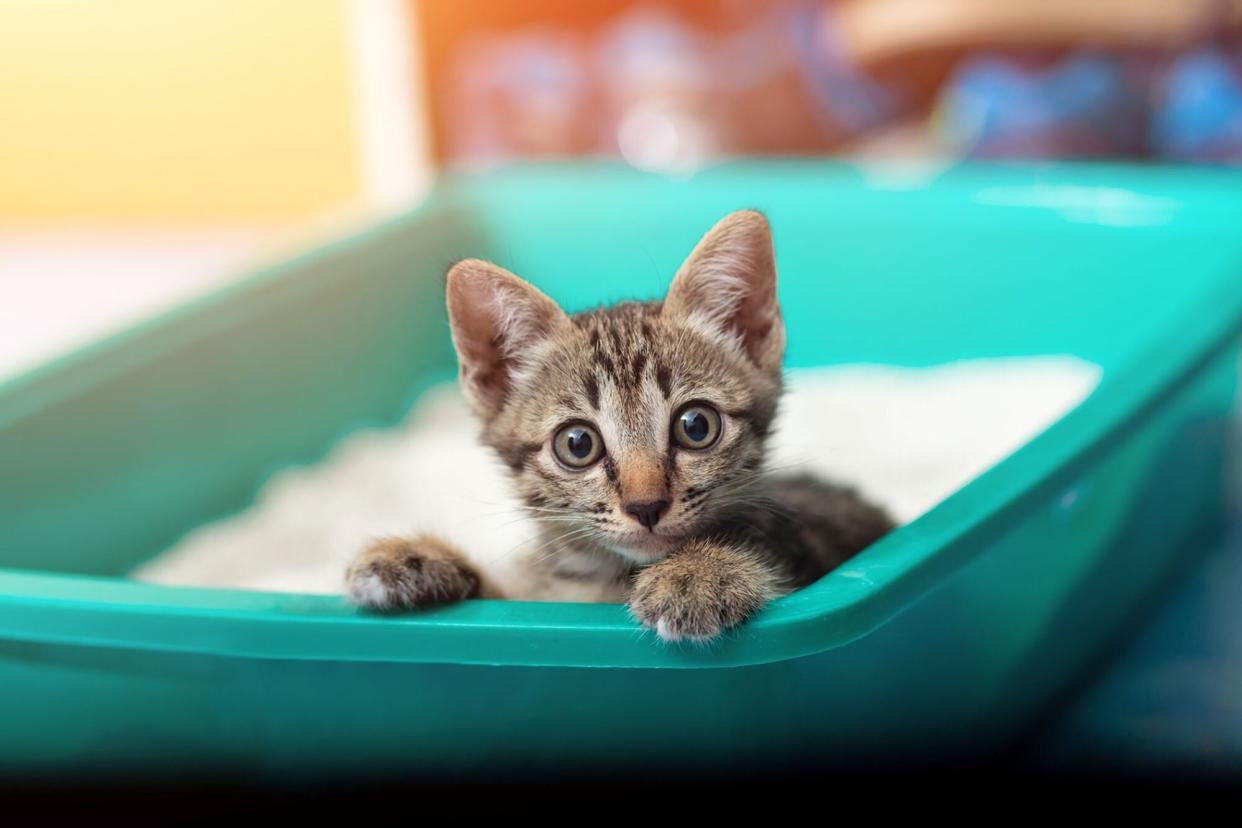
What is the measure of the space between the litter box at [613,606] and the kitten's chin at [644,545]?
2.2 inches

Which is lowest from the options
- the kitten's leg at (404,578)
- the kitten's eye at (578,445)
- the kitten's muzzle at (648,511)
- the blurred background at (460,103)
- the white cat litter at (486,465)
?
the white cat litter at (486,465)

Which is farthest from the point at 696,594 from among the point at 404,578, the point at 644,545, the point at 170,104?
the point at 170,104

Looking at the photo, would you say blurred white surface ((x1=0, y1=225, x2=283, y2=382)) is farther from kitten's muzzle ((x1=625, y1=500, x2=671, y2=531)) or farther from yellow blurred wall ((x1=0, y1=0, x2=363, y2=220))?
kitten's muzzle ((x1=625, y1=500, x2=671, y2=531))

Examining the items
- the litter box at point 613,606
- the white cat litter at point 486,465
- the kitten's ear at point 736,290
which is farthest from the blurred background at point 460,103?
the kitten's ear at point 736,290

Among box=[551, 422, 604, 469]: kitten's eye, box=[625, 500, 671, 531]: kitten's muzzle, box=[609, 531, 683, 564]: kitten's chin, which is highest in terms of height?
box=[551, 422, 604, 469]: kitten's eye

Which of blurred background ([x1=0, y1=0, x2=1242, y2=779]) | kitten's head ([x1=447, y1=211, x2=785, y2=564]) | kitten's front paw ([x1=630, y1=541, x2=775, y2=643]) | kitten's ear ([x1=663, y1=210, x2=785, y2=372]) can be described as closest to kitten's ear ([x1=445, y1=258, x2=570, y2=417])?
kitten's head ([x1=447, y1=211, x2=785, y2=564])

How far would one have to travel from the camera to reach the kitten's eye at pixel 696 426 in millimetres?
985

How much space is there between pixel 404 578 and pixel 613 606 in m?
0.17

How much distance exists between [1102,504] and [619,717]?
0.66m

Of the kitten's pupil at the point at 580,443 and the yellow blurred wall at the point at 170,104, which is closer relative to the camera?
the kitten's pupil at the point at 580,443

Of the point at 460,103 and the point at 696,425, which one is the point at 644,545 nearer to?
the point at 696,425

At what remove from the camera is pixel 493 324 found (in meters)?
1.06

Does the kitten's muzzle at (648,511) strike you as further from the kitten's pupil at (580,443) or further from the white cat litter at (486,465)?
the white cat litter at (486,465)

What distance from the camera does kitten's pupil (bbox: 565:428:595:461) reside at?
3.28 feet
